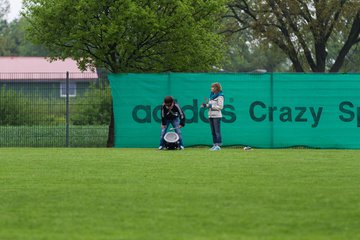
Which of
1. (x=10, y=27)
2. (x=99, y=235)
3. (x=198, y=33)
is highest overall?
(x=10, y=27)

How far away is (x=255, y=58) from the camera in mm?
84750

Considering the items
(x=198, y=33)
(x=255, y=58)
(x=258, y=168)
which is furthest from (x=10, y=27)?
(x=258, y=168)

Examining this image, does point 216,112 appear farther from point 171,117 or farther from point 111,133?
point 111,133

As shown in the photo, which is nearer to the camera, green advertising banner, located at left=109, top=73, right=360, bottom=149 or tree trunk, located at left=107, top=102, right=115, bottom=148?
green advertising banner, located at left=109, top=73, right=360, bottom=149

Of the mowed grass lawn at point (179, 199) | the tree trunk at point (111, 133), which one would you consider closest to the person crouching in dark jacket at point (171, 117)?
the tree trunk at point (111, 133)

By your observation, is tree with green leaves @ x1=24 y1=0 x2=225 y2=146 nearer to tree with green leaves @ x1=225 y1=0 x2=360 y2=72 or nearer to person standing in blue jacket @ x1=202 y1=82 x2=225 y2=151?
person standing in blue jacket @ x1=202 y1=82 x2=225 y2=151

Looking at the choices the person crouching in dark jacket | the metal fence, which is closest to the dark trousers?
the person crouching in dark jacket

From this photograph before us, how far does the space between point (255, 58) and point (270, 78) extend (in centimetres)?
6143

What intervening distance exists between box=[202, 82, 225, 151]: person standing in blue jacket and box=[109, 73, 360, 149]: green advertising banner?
152cm

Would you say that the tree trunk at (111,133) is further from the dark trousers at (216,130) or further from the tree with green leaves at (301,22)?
the tree with green leaves at (301,22)

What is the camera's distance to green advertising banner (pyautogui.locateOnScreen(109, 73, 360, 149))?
23.5 m

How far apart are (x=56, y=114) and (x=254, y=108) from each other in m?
5.84

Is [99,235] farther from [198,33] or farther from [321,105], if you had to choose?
[198,33]

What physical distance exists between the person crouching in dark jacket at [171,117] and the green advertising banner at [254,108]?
1.22 metres
